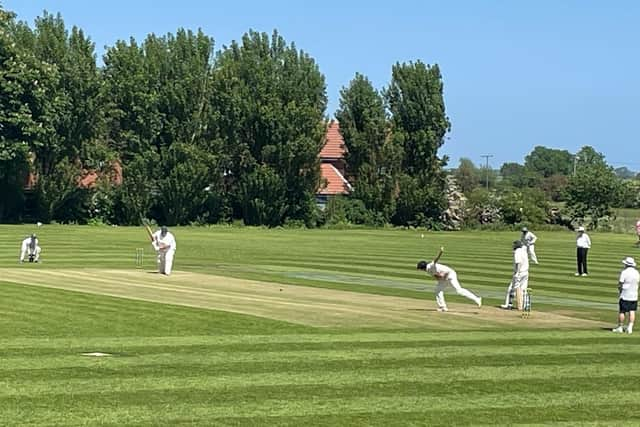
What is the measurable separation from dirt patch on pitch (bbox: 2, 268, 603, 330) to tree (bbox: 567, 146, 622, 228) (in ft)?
220

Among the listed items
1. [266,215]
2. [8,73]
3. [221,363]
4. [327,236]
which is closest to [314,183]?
[266,215]

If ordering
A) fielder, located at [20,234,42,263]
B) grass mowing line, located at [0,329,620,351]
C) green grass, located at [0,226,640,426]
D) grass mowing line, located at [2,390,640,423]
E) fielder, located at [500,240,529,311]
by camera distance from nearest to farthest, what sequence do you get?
grass mowing line, located at [2,390,640,423], green grass, located at [0,226,640,426], grass mowing line, located at [0,329,620,351], fielder, located at [500,240,529,311], fielder, located at [20,234,42,263]

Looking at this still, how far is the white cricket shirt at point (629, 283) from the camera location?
2416 centimetres

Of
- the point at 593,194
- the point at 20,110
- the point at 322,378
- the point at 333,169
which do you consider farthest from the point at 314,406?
the point at 333,169

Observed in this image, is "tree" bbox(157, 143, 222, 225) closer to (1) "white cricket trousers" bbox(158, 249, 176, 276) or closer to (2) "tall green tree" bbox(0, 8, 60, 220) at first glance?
(2) "tall green tree" bbox(0, 8, 60, 220)

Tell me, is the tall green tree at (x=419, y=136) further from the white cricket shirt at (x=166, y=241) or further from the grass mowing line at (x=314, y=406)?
the grass mowing line at (x=314, y=406)

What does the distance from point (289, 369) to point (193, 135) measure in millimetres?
70950

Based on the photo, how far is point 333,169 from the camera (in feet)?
350

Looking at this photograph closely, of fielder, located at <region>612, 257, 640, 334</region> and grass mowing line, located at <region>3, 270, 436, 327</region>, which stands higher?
fielder, located at <region>612, 257, 640, 334</region>

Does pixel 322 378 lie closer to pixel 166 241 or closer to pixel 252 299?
pixel 252 299

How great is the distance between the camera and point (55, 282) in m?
32.4

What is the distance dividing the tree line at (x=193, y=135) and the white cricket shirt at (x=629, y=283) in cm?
5853

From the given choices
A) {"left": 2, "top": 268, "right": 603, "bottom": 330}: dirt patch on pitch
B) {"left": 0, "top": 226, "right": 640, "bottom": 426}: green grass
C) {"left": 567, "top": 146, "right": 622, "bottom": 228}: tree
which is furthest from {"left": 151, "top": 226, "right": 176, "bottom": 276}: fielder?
{"left": 567, "top": 146, "right": 622, "bottom": 228}: tree

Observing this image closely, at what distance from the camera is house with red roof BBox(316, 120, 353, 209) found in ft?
318
